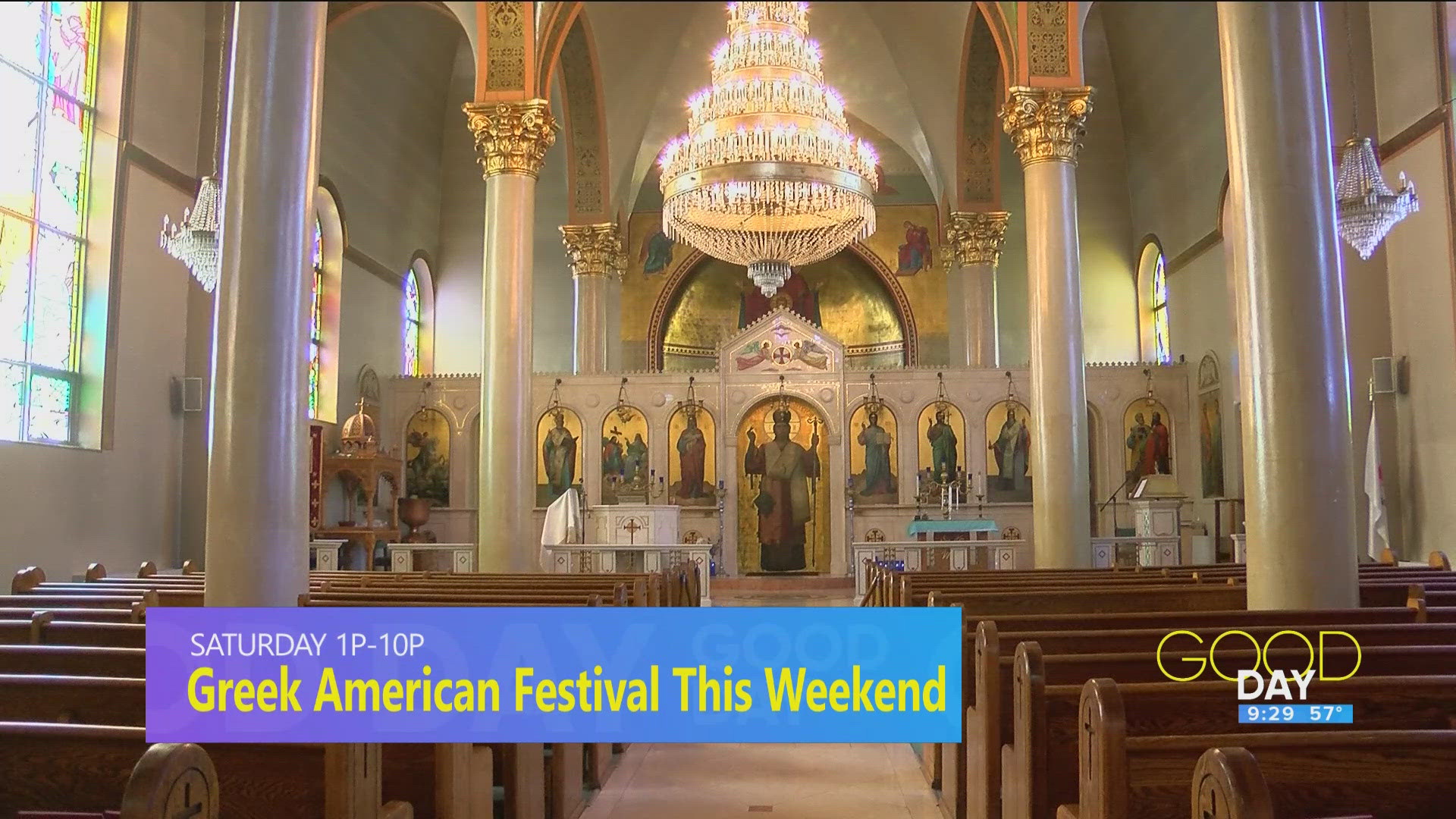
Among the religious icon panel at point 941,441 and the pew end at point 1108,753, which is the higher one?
the religious icon panel at point 941,441

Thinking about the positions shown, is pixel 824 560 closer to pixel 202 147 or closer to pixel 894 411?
pixel 894 411

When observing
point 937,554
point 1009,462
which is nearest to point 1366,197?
point 937,554

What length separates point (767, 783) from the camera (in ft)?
18.4

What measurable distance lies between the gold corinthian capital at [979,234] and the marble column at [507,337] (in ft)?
30.5

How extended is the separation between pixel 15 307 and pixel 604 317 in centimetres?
1097

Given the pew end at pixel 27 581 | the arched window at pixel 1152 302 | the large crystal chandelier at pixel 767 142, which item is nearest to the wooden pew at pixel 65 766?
the pew end at pixel 27 581

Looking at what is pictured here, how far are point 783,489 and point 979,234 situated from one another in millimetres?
6056

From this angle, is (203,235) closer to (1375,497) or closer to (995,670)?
(995,670)

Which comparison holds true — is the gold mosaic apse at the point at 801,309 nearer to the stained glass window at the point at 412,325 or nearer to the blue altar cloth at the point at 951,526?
the stained glass window at the point at 412,325

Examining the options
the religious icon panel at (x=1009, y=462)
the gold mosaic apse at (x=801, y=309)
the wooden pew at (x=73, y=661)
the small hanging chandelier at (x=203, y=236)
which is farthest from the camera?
the gold mosaic apse at (x=801, y=309)

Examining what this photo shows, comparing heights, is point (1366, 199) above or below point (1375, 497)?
above

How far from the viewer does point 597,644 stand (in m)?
3.64

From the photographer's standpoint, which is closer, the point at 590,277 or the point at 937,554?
the point at 937,554

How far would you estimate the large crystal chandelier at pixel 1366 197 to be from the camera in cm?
873
